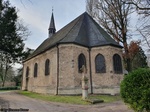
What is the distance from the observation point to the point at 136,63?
1539 inches

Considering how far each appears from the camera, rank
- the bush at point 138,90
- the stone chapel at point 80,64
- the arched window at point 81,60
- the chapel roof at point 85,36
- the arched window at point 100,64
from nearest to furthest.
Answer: the bush at point 138,90
the stone chapel at point 80,64
the arched window at point 100,64
the arched window at point 81,60
the chapel roof at point 85,36

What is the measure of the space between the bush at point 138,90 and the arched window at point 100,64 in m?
10.6

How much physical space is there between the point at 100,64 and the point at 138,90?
451 inches

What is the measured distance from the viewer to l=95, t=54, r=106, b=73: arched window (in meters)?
17.0

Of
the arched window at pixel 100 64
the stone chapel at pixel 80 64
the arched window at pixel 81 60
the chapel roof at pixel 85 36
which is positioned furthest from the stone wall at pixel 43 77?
the arched window at pixel 100 64

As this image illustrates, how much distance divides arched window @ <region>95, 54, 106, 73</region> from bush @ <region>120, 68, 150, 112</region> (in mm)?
10577

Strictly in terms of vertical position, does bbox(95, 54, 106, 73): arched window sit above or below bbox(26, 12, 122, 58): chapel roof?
below

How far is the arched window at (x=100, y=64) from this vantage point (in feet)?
55.7

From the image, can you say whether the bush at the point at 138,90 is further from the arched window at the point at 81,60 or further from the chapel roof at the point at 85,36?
the chapel roof at the point at 85,36

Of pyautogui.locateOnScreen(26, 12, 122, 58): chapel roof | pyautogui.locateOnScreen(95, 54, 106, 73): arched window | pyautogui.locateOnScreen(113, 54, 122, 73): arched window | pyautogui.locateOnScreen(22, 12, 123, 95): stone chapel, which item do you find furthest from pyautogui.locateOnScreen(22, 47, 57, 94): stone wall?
pyautogui.locateOnScreen(113, 54, 122, 73): arched window

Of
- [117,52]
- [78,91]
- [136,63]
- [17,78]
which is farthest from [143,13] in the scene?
[17,78]

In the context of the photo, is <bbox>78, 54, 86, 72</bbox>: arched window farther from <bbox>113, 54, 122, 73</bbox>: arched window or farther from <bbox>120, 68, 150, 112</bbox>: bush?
<bbox>120, 68, 150, 112</bbox>: bush

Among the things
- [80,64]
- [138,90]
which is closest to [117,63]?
[80,64]

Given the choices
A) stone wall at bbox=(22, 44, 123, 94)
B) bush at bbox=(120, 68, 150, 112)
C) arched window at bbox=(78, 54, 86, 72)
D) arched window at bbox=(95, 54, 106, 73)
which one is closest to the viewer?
bush at bbox=(120, 68, 150, 112)
